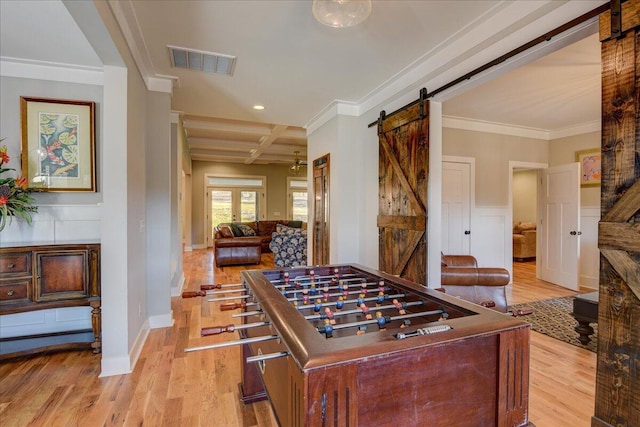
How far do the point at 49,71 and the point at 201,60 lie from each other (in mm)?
1285

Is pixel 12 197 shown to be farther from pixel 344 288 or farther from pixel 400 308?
pixel 400 308

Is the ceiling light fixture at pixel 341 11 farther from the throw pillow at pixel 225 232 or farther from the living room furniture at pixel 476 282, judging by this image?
the throw pillow at pixel 225 232

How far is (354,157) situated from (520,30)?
7.34 feet

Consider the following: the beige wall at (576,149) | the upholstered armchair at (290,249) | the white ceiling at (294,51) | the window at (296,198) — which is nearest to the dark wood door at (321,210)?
the white ceiling at (294,51)

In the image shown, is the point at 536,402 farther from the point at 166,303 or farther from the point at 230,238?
the point at 230,238

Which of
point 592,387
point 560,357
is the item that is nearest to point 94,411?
point 592,387

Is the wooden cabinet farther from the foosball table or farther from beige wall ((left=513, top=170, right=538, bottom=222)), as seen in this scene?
beige wall ((left=513, top=170, right=538, bottom=222))

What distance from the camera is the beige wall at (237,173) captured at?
9711mm

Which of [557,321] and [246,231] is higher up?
[246,231]

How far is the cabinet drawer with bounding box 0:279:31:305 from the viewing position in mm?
2268

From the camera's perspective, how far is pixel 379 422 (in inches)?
33.8

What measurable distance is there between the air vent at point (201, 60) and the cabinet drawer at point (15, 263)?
6.50 feet

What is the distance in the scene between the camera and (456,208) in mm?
5000

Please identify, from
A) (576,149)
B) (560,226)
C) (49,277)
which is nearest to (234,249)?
(49,277)
